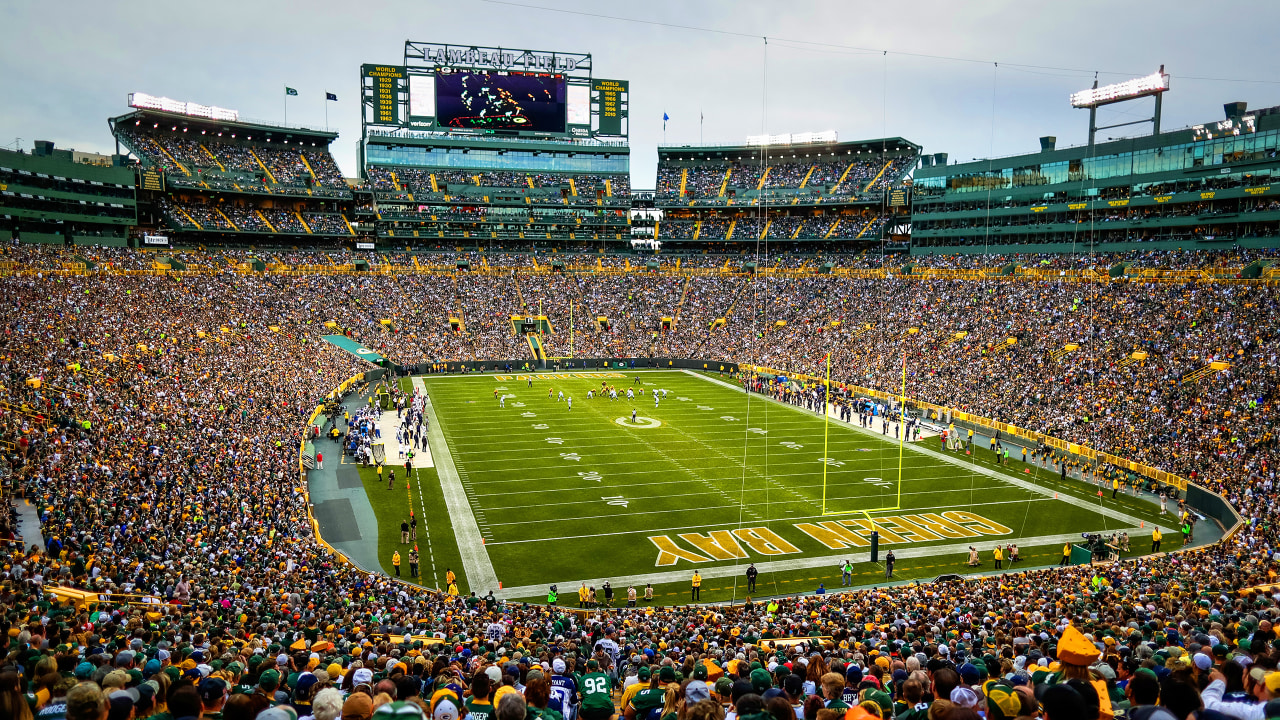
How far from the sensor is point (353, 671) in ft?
24.4

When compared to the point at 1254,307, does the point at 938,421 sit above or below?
below

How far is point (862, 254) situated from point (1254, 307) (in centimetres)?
4219

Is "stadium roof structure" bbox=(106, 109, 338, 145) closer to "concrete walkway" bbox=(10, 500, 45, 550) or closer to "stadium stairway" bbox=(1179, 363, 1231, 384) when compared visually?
"concrete walkway" bbox=(10, 500, 45, 550)

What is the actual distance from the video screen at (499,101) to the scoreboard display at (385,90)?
13.0 feet

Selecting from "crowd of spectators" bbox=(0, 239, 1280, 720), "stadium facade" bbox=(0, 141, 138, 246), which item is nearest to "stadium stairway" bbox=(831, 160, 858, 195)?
"crowd of spectators" bbox=(0, 239, 1280, 720)

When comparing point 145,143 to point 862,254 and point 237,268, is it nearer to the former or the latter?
point 237,268

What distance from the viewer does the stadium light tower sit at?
5181cm

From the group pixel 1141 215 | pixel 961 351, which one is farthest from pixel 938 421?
pixel 1141 215

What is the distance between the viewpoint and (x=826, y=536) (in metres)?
23.7

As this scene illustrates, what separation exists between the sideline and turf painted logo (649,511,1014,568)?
15.4 ft

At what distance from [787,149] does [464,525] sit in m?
70.4

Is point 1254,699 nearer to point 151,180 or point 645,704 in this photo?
point 645,704

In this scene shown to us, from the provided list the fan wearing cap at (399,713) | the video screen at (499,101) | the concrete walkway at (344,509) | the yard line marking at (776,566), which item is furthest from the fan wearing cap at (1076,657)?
the video screen at (499,101)

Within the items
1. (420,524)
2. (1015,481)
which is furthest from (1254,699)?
(1015,481)
